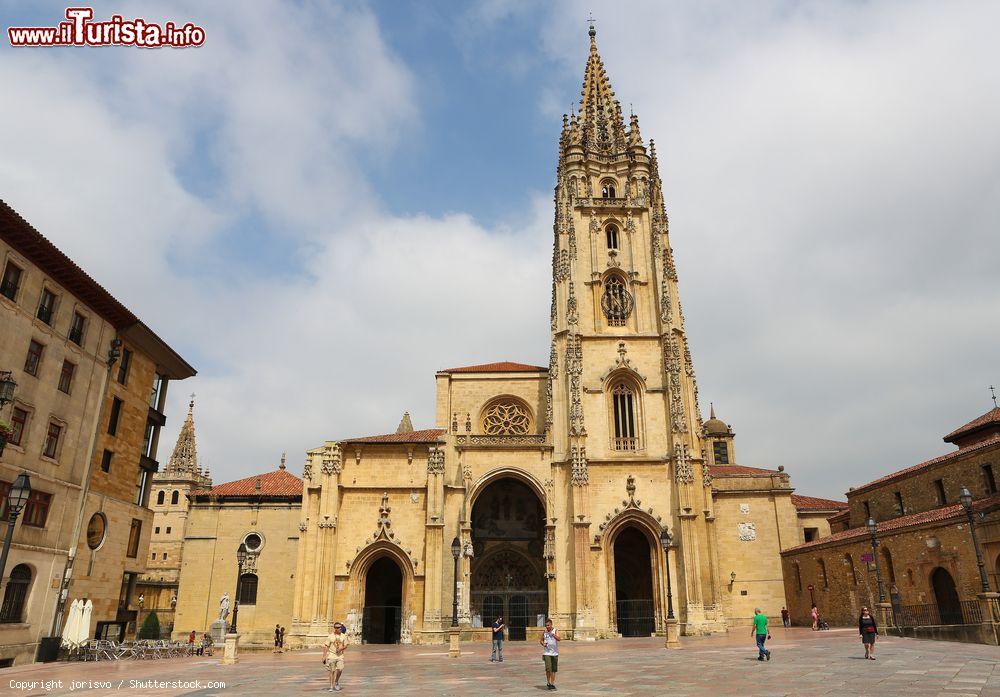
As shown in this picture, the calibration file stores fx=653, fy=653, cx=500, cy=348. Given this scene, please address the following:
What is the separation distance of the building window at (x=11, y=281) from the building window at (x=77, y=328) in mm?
2666

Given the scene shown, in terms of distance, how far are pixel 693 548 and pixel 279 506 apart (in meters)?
22.4

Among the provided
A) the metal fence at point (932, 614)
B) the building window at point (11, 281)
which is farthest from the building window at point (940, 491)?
A: the building window at point (11, 281)

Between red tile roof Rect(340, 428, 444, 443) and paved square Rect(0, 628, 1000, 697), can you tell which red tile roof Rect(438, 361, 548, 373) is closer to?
red tile roof Rect(340, 428, 444, 443)

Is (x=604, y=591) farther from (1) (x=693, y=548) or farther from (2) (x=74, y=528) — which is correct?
(2) (x=74, y=528)

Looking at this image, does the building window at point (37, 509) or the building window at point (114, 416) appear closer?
the building window at point (37, 509)

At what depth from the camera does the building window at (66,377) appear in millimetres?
22484

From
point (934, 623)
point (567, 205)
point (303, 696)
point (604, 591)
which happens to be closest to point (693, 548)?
point (604, 591)

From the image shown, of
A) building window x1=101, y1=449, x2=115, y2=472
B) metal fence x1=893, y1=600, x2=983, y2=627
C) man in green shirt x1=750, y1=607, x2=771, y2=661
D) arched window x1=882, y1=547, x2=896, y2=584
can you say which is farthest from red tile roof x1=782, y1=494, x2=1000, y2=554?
building window x1=101, y1=449, x2=115, y2=472

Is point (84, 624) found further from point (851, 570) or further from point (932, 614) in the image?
point (851, 570)

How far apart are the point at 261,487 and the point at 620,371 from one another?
21.7 m

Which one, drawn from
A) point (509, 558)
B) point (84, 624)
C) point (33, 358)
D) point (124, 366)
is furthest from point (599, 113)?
point (84, 624)

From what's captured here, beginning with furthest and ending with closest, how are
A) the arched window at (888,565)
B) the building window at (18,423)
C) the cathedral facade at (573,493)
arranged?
1. the cathedral facade at (573,493)
2. the arched window at (888,565)
3. the building window at (18,423)

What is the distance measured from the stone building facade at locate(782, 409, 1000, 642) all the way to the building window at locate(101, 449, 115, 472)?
28632 mm

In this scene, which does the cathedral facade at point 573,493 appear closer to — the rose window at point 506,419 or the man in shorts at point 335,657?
the rose window at point 506,419
